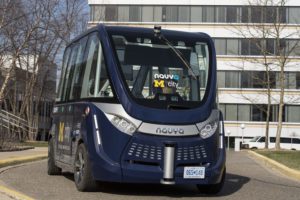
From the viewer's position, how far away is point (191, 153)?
31.8 feet

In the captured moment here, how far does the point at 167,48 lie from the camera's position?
410 inches

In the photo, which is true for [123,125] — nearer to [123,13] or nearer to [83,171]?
[83,171]

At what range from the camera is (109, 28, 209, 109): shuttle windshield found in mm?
9906

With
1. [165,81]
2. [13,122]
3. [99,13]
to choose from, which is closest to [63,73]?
[165,81]

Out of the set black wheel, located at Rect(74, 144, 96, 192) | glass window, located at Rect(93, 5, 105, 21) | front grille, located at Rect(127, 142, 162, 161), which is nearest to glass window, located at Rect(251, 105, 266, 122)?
glass window, located at Rect(93, 5, 105, 21)

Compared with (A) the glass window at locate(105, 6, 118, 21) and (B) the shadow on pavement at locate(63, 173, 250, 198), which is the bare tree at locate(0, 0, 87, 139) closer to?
(A) the glass window at locate(105, 6, 118, 21)

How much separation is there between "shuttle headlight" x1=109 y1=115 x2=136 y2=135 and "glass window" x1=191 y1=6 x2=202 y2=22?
60780 mm

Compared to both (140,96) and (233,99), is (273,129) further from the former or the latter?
(140,96)

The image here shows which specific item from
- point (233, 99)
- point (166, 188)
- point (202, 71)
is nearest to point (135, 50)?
point (202, 71)

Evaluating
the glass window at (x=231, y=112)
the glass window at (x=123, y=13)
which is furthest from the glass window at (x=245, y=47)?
the glass window at (x=123, y=13)

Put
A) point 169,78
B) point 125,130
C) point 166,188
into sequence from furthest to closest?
point 166,188, point 169,78, point 125,130

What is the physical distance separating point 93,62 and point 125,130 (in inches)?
65.3

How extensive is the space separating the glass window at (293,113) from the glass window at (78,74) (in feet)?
189

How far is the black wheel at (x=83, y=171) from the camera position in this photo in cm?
997
